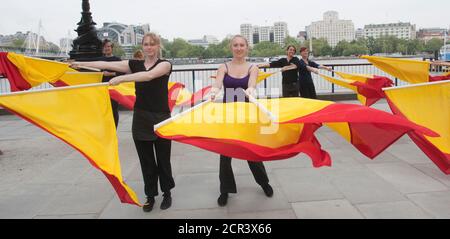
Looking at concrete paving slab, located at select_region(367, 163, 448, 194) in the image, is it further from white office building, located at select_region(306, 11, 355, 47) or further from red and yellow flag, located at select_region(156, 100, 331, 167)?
white office building, located at select_region(306, 11, 355, 47)

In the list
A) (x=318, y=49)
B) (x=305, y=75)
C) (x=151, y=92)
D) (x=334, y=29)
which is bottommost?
(x=151, y=92)

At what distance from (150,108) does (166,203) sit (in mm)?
1106

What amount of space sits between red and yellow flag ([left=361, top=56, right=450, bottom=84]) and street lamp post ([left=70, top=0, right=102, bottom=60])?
7.49m

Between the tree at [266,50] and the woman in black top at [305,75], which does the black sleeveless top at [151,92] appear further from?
the tree at [266,50]

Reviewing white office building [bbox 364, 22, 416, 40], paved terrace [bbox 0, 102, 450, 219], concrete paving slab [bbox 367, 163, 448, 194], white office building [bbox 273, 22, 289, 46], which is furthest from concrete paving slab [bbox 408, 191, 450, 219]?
white office building [bbox 364, 22, 416, 40]

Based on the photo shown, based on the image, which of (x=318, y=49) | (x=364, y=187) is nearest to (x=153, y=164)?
(x=364, y=187)

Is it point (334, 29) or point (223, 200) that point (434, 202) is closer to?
point (223, 200)

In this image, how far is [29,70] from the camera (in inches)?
262

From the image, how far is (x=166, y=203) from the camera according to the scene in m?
4.57

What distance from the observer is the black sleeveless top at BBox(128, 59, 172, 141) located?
14.0ft
